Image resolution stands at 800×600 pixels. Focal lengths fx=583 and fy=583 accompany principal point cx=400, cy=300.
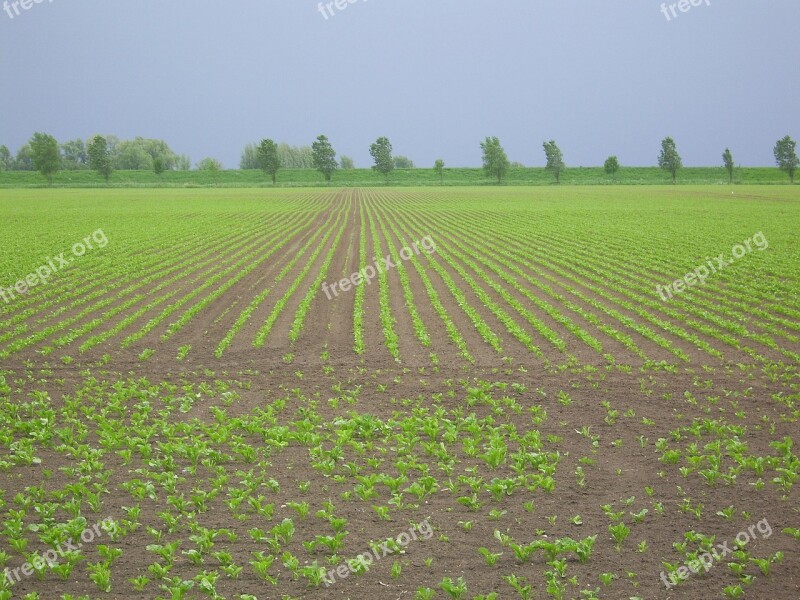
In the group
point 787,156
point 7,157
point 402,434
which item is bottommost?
point 402,434

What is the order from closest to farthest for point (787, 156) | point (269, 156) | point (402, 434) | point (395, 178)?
point (402, 434), point (787, 156), point (269, 156), point (395, 178)

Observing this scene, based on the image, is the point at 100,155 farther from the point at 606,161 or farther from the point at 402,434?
the point at 402,434

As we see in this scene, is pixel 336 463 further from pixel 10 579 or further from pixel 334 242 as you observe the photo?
pixel 334 242

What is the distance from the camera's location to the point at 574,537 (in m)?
7.73

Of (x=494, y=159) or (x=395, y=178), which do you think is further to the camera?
(x=395, y=178)

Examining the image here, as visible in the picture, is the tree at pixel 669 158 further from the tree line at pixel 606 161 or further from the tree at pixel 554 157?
the tree at pixel 554 157

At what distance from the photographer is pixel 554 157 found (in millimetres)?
127438

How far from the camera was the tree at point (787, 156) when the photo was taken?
112 metres

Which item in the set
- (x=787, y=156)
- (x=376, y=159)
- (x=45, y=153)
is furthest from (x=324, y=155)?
(x=787, y=156)

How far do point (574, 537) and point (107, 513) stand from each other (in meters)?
6.50

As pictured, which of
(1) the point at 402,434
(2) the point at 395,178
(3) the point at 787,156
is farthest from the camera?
(2) the point at 395,178

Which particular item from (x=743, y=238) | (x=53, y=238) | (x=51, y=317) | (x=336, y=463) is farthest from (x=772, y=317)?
(x=53, y=238)

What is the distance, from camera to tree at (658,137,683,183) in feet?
400

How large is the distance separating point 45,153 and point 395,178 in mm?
72558
